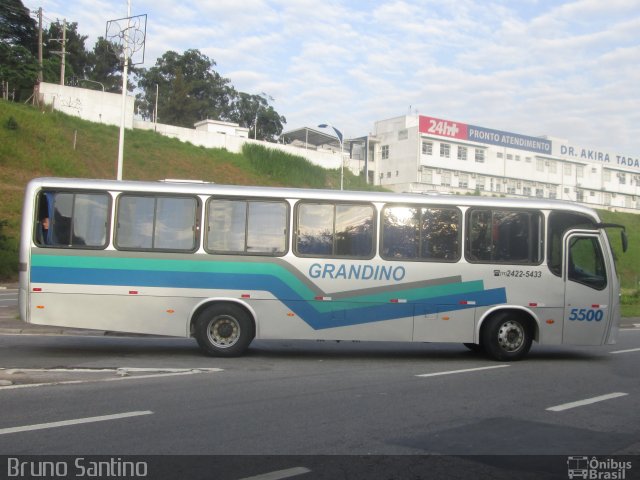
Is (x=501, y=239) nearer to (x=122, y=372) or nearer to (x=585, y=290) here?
(x=585, y=290)

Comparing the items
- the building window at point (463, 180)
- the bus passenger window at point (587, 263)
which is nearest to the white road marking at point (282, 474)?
the bus passenger window at point (587, 263)

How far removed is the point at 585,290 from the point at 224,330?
6617 mm

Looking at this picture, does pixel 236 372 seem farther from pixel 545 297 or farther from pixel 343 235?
pixel 545 297

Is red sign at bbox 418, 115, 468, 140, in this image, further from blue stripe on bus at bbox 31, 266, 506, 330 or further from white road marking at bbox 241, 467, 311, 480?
white road marking at bbox 241, 467, 311, 480

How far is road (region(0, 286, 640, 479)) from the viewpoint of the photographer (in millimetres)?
6008

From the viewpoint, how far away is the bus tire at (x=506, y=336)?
12047mm

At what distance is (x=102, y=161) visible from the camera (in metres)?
48.9

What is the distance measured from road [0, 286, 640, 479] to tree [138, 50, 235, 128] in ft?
235

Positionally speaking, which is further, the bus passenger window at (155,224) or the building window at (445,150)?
the building window at (445,150)

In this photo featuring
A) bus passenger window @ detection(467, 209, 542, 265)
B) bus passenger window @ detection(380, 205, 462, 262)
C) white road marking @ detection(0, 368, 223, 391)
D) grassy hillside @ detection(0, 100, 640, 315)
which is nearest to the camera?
white road marking @ detection(0, 368, 223, 391)

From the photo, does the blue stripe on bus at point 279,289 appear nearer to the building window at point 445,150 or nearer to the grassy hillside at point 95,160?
the grassy hillside at point 95,160

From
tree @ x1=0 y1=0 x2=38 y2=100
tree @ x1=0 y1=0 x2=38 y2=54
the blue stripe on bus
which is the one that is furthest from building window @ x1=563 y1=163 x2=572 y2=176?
the blue stripe on bus

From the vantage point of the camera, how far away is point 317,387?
9.04 meters

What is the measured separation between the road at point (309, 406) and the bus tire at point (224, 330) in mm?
281
